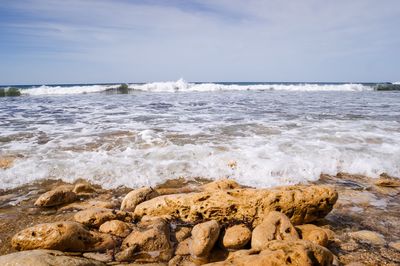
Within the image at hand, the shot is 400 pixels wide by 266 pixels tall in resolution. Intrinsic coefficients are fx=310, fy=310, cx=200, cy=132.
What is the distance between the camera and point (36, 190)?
15.1 ft

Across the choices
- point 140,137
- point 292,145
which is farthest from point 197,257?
point 140,137

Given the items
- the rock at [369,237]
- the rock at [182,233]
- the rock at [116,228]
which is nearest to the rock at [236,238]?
the rock at [182,233]

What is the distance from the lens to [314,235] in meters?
3.02

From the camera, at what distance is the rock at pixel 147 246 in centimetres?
284

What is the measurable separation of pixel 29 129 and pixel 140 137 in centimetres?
375

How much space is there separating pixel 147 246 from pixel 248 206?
1206 mm

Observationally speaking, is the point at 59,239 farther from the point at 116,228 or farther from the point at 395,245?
the point at 395,245

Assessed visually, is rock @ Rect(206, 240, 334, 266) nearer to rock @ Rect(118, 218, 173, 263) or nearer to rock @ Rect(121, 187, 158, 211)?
rock @ Rect(118, 218, 173, 263)

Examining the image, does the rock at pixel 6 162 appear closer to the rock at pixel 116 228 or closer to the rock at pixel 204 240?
the rock at pixel 116 228

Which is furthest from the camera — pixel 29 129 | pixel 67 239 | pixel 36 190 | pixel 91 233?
pixel 29 129

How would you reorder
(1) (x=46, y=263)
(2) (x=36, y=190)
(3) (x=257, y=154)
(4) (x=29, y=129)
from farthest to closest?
(4) (x=29, y=129) → (3) (x=257, y=154) → (2) (x=36, y=190) → (1) (x=46, y=263)

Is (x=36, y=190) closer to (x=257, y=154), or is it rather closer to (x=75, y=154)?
(x=75, y=154)

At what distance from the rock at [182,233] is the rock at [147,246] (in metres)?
0.13

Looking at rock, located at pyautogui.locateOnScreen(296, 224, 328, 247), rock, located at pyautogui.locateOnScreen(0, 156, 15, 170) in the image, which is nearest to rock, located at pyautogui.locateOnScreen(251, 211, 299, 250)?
rock, located at pyautogui.locateOnScreen(296, 224, 328, 247)
